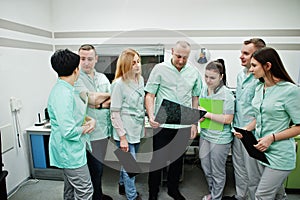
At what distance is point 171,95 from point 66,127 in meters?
0.87

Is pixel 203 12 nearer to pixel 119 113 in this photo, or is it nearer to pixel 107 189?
pixel 119 113

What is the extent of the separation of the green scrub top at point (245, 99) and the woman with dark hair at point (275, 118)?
214 mm

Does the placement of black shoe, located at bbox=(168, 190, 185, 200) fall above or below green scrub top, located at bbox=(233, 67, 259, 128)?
below

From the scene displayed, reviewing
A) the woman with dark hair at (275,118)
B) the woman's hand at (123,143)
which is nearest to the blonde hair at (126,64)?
the woman's hand at (123,143)

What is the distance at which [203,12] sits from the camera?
275 centimetres

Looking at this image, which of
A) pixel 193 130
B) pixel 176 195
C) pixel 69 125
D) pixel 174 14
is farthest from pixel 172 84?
pixel 174 14

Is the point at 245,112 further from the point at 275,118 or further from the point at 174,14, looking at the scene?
the point at 174,14

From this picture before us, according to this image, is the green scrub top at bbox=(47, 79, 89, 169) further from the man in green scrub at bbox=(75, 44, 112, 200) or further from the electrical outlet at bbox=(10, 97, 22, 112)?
the electrical outlet at bbox=(10, 97, 22, 112)

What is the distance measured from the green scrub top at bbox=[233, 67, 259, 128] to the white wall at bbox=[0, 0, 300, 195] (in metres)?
0.83

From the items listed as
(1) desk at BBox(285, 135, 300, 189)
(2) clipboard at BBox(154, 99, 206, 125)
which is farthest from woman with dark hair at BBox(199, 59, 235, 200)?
(1) desk at BBox(285, 135, 300, 189)

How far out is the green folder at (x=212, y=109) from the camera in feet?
6.08

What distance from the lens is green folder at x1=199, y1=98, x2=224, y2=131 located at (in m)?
1.85

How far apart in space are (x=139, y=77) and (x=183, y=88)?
1.25 feet

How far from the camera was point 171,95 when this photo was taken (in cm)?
186
